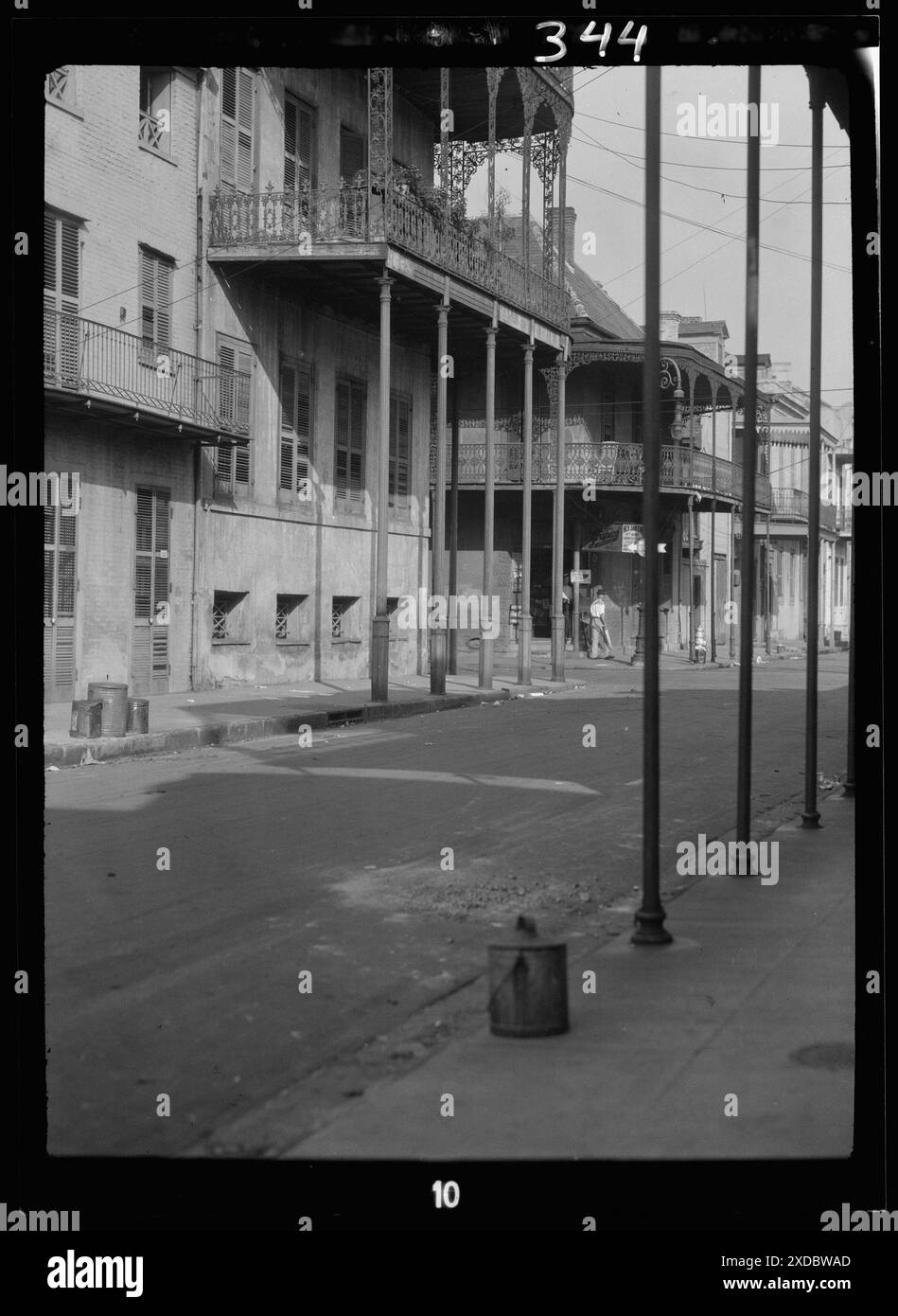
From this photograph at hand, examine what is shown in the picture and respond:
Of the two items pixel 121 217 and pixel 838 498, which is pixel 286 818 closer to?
pixel 838 498

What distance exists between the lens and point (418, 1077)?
4.45 metres

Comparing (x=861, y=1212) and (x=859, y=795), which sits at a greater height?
(x=859, y=795)

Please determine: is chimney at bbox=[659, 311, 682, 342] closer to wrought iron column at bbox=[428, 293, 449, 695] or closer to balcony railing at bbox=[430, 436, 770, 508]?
balcony railing at bbox=[430, 436, 770, 508]

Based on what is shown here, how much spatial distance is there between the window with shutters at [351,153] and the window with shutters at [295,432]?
11.6 ft

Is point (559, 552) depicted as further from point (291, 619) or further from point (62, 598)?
point (62, 598)

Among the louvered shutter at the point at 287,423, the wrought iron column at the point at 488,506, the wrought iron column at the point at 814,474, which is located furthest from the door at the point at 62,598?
the wrought iron column at the point at 814,474

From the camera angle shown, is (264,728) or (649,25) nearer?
(649,25)

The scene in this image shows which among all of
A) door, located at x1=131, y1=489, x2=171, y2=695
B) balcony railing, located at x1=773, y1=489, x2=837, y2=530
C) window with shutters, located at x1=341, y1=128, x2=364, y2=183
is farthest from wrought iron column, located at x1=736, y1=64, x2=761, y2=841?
balcony railing, located at x1=773, y1=489, x2=837, y2=530

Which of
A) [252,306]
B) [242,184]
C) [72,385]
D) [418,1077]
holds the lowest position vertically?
[418,1077]

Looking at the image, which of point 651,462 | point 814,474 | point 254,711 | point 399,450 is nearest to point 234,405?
point 254,711

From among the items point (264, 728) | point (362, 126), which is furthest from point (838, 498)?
point (362, 126)

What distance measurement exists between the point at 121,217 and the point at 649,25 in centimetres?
1690

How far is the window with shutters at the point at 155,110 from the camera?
63.4ft

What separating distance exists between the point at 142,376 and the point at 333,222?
499 cm
